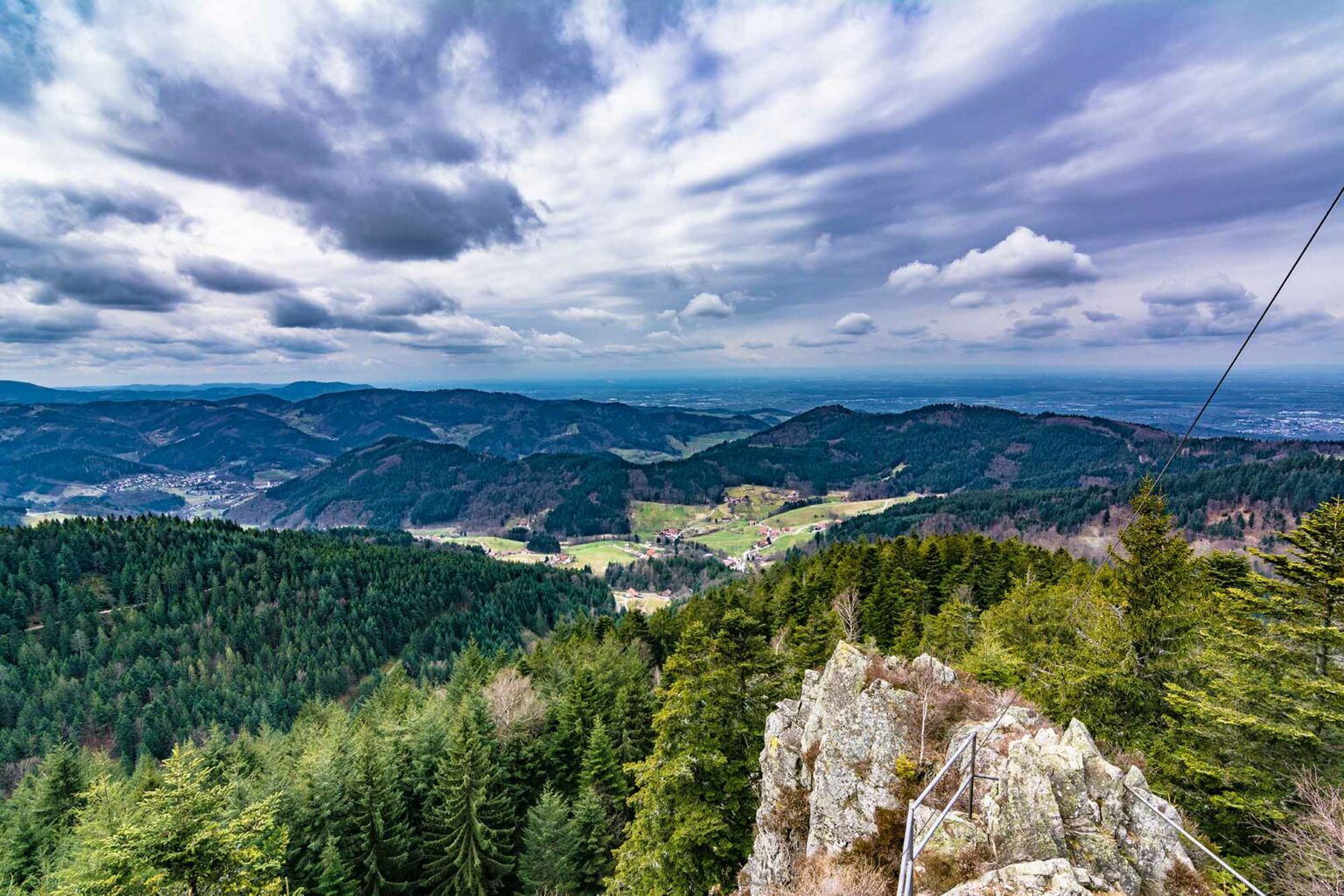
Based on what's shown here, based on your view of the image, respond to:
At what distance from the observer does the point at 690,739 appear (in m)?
23.0

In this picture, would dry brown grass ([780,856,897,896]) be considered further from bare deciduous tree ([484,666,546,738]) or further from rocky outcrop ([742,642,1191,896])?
bare deciduous tree ([484,666,546,738])

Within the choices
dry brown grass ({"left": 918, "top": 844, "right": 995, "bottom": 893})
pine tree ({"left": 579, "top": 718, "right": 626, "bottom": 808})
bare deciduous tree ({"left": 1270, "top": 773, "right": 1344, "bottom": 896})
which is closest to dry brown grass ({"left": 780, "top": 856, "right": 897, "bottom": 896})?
dry brown grass ({"left": 918, "top": 844, "right": 995, "bottom": 893})

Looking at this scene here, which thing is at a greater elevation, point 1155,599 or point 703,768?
point 1155,599

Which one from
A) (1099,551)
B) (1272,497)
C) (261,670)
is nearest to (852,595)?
(261,670)

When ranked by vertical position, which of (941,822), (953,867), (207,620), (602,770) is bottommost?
(207,620)

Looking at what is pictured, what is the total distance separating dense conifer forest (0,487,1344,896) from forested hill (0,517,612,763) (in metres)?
70.3

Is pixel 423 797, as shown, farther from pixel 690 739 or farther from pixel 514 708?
pixel 690 739

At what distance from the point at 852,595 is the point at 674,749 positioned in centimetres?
3002

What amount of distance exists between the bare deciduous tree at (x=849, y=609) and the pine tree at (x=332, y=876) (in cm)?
3531

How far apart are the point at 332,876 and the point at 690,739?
23053 mm

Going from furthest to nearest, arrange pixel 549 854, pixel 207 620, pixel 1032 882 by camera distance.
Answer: pixel 207 620, pixel 549 854, pixel 1032 882

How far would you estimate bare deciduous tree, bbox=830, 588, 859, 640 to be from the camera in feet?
145

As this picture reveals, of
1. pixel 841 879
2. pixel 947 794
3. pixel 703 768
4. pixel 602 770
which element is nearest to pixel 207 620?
pixel 602 770

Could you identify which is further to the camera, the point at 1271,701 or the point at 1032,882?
the point at 1271,701
